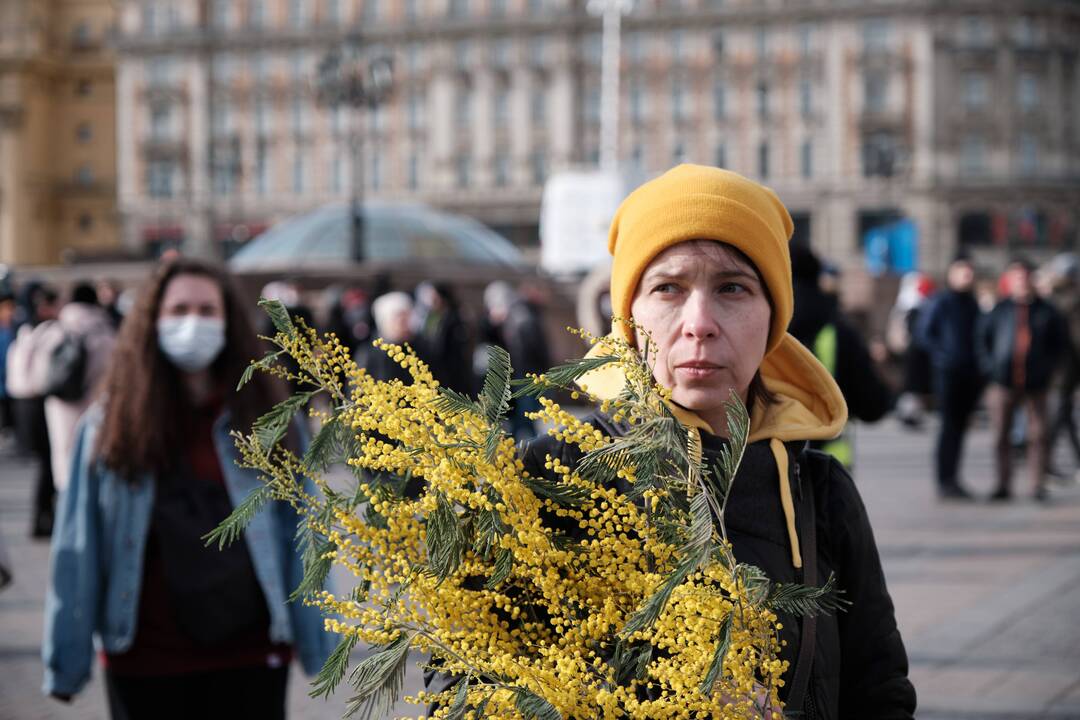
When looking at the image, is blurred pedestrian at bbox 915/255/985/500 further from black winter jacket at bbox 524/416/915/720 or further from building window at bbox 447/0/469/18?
building window at bbox 447/0/469/18

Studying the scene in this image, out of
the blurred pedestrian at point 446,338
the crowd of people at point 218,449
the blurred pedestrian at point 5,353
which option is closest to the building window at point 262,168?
the blurred pedestrian at point 5,353

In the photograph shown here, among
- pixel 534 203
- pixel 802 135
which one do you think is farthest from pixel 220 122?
pixel 802 135

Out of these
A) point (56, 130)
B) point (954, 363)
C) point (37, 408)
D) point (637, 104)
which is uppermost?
point (637, 104)

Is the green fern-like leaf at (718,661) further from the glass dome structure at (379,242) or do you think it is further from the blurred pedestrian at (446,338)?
the glass dome structure at (379,242)

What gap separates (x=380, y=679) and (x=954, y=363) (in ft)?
37.7

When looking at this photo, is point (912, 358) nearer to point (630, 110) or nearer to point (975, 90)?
point (975, 90)

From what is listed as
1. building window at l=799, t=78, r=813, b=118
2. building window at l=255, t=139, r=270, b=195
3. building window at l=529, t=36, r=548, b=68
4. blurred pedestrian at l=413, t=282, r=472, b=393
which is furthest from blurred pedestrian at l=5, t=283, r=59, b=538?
building window at l=255, t=139, r=270, b=195

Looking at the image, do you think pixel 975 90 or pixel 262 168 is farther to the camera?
pixel 262 168

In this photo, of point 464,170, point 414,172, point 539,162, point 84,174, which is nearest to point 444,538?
point 539,162

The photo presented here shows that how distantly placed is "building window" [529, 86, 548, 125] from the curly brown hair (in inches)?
2965

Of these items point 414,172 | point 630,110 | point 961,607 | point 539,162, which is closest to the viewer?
point 961,607

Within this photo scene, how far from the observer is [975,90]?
74688mm

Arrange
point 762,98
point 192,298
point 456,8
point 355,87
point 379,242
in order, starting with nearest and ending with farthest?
point 192,298
point 355,87
point 379,242
point 762,98
point 456,8

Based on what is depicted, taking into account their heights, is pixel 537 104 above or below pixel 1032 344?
above
